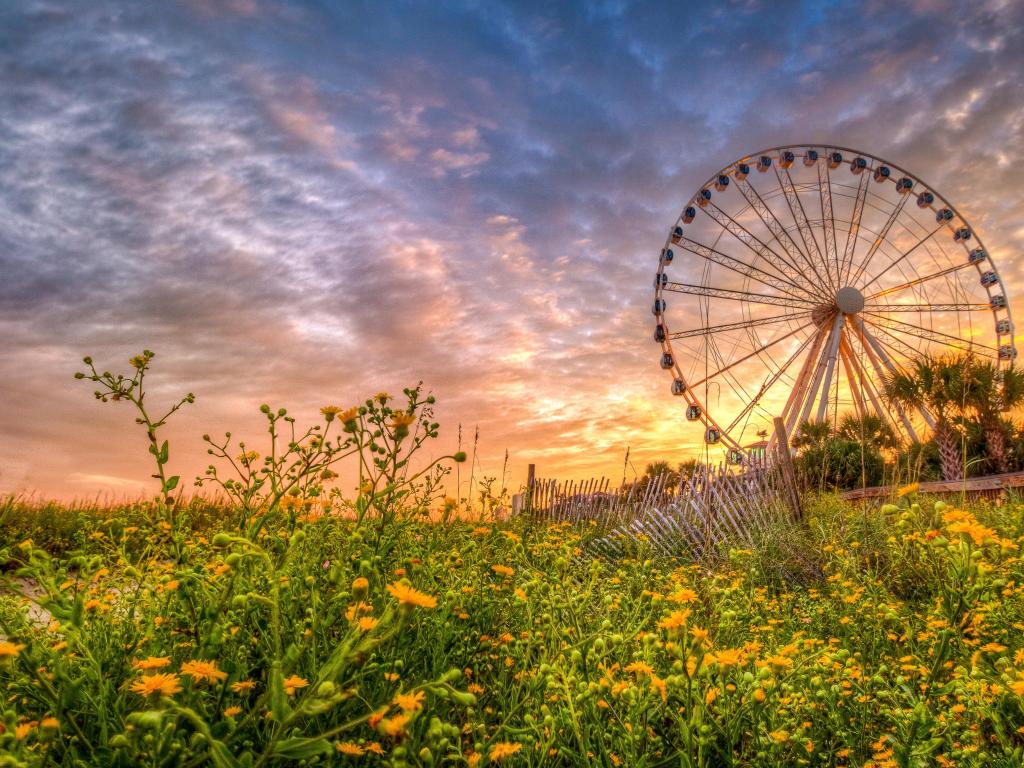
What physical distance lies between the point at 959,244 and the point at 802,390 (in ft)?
26.4

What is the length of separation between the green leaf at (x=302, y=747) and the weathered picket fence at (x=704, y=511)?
7132 millimetres

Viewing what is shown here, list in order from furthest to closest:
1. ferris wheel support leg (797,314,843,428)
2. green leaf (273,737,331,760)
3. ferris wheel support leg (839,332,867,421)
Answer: ferris wheel support leg (839,332,867,421) < ferris wheel support leg (797,314,843,428) < green leaf (273,737,331,760)

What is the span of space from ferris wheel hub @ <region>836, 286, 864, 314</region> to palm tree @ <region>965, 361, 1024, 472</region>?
705 cm

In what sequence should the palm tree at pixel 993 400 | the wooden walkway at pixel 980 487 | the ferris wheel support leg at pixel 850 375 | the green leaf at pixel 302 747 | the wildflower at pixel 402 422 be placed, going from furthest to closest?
1. the ferris wheel support leg at pixel 850 375
2. the palm tree at pixel 993 400
3. the wooden walkway at pixel 980 487
4. the wildflower at pixel 402 422
5. the green leaf at pixel 302 747

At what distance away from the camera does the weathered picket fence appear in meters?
8.30

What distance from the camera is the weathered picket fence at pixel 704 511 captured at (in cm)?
830

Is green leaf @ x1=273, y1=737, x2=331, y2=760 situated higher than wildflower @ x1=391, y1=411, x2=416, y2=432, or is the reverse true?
wildflower @ x1=391, y1=411, x2=416, y2=432

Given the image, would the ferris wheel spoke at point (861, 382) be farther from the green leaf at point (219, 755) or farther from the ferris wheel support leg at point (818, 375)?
the green leaf at point (219, 755)

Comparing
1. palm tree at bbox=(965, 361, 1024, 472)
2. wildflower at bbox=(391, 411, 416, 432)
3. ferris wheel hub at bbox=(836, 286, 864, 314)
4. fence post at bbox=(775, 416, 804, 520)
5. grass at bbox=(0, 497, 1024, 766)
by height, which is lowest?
grass at bbox=(0, 497, 1024, 766)

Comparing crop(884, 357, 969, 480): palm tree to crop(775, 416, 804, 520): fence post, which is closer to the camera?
crop(775, 416, 804, 520): fence post

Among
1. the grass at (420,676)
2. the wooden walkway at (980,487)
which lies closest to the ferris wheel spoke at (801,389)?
the wooden walkway at (980,487)

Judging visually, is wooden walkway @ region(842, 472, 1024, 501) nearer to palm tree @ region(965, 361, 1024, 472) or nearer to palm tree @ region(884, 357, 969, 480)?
palm tree @ region(884, 357, 969, 480)

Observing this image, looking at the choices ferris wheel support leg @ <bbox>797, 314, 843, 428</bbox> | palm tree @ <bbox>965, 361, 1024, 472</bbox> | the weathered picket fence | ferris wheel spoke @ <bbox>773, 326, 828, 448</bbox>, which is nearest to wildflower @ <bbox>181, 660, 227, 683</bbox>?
the weathered picket fence

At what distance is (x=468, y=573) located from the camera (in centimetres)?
261
